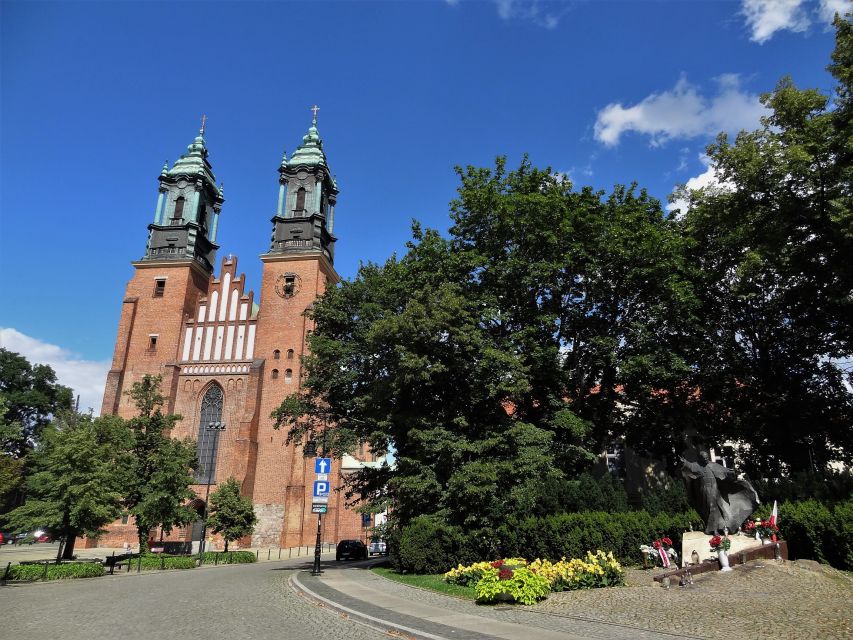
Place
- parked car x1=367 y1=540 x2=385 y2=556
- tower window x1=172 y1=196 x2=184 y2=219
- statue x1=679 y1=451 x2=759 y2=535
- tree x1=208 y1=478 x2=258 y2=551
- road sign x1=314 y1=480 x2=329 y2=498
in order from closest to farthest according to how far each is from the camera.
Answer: statue x1=679 y1=451 x2=759 y2=535, road sign x1=314 y1=480 x2=329 y2=498, tree x1=208 y1=478 x2=258 y2=551, parked car x1=367 y1=540 x2=385 y2=556, tower window x1=172 y1=196 x2=184 y2=219

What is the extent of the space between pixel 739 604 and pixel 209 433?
37892 mm

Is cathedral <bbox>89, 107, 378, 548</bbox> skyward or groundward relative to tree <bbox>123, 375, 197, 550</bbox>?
skyward

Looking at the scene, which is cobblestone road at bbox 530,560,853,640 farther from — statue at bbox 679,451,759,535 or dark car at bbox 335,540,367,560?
dark car at bbox 335,540,367,560

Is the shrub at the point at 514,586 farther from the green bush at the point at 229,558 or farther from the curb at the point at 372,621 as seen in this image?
the green bush at the point at 229,558

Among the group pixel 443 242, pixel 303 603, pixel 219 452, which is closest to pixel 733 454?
pixel 443 242

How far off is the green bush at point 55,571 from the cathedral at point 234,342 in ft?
57.4

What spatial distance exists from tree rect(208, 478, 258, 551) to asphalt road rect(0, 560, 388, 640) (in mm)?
17540

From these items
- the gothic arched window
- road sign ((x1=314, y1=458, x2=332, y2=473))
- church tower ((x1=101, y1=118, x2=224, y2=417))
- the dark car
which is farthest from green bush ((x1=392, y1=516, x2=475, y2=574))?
church tower ((x1=101, y1=118, x2=224, y2=417))

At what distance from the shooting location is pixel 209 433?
4119 cm

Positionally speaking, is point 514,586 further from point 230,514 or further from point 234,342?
point 234,342

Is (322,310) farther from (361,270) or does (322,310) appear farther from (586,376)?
(586,376)

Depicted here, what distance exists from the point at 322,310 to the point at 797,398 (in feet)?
61.2

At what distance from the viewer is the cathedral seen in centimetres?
3847

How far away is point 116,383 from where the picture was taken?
4200cm
